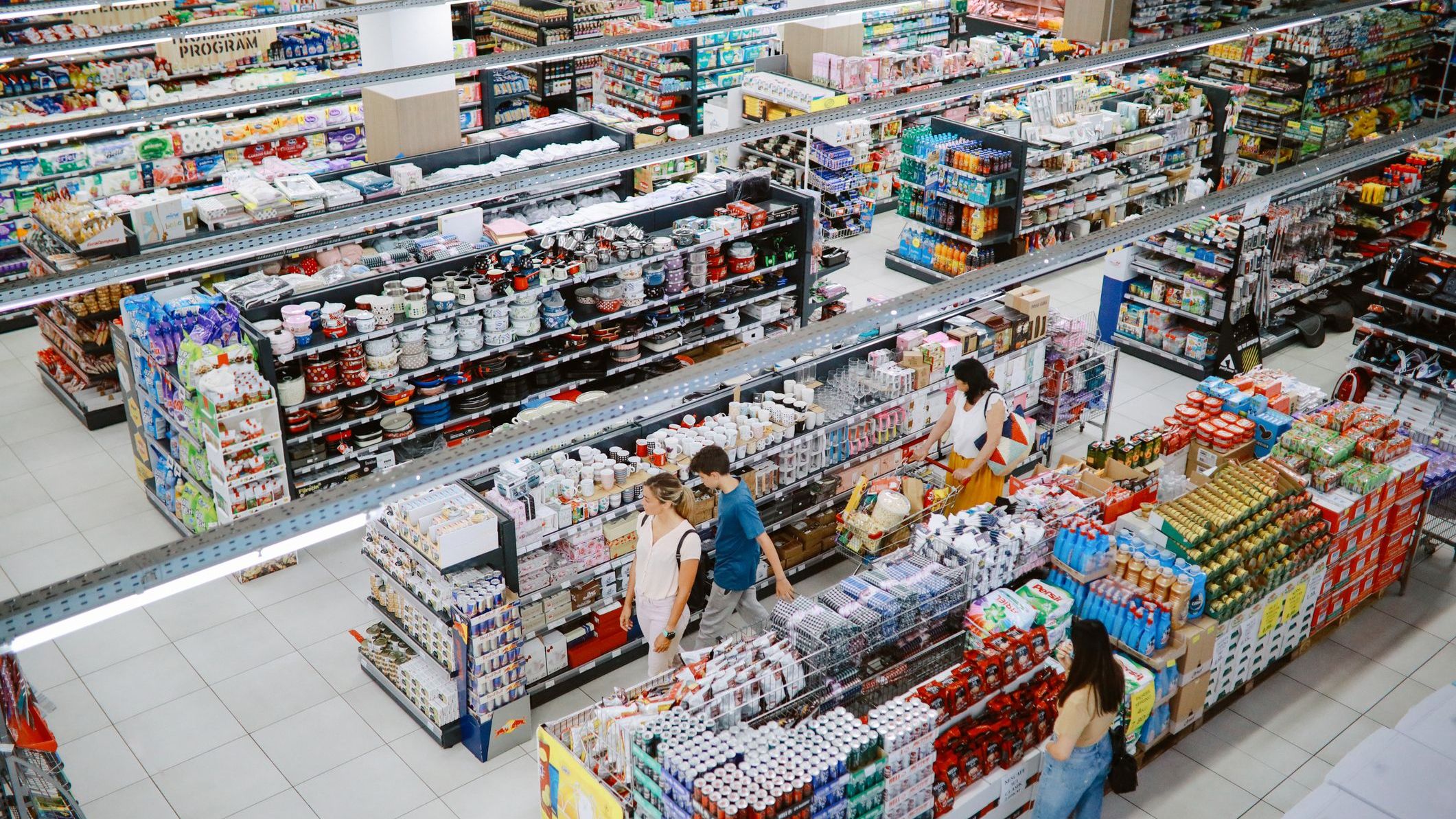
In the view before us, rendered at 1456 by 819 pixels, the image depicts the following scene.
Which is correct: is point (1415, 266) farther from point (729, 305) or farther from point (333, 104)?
point (333, 104)

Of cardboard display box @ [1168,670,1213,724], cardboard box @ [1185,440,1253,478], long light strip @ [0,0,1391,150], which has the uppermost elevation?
long light strip @ [0,0,1391,150]

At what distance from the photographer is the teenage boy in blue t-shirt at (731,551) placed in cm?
645

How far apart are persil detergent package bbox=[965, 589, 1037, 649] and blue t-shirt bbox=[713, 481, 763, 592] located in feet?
4.05

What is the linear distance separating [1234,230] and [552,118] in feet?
22.0

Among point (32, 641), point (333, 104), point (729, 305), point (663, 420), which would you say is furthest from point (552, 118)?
point (32, 641)

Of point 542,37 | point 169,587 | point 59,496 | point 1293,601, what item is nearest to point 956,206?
point 1293,601

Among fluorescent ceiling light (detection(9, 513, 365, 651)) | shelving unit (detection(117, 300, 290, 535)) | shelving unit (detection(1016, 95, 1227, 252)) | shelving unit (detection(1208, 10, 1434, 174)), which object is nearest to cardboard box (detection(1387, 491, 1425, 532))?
shelving unit (detection(1016, 95, 1227, 252))

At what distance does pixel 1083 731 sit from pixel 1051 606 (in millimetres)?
1027

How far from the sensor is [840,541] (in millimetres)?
7625

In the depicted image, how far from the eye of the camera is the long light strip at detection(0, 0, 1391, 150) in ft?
24.5

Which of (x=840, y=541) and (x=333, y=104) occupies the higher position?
(x=333, y=104)

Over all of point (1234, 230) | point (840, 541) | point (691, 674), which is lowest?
point (840, 541)

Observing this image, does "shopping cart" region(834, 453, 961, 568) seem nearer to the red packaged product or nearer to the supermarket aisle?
the red packaged product

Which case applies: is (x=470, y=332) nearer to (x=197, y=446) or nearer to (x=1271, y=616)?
(x=197, y=446)
